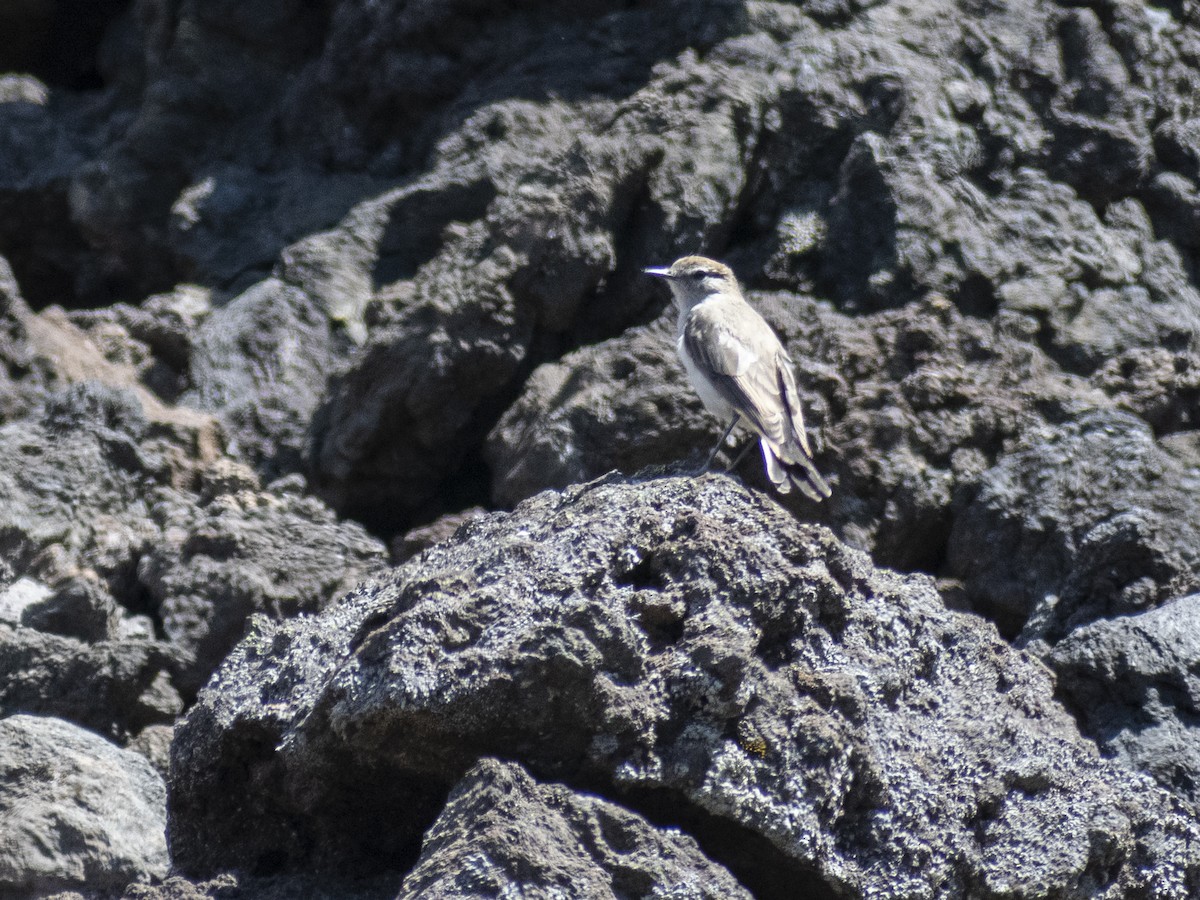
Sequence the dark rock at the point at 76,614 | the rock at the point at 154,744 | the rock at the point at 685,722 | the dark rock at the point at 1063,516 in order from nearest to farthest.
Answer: the rock at the point at 685,722 < the rock at the point at 154,744 < the dark rock at the point at 1063,516 < the dark rock at the point at 76,614

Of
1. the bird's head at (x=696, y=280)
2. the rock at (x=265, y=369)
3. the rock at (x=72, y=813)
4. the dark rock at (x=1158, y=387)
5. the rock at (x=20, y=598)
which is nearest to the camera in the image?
the rock at (x=72, y=813)

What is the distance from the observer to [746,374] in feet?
18.9

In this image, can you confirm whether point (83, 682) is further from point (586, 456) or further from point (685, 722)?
point (685, 722)

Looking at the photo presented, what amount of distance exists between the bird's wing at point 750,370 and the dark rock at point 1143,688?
140 centimetres

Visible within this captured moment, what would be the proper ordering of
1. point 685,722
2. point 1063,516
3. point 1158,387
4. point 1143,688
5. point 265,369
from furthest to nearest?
point 265,369, point 1158,387, point 1063,516, point 1143,688, point 685,722

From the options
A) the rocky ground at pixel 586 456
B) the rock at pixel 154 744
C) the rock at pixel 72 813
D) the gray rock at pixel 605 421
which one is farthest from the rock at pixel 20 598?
the gray rock at pixel 605 421

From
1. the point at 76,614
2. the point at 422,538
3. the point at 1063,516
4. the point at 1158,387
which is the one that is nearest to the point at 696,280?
the point at 422,538

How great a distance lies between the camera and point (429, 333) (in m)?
7.56

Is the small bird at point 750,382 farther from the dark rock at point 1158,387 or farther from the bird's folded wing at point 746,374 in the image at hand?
the dark rock at point 1158,387

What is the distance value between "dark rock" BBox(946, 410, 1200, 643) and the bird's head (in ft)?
5.21

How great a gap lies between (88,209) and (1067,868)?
806 centimetres

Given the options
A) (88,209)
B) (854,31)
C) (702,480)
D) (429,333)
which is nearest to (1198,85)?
(854,31)

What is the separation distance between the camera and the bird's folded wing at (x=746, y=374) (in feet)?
18.5

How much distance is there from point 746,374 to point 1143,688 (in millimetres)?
1949
